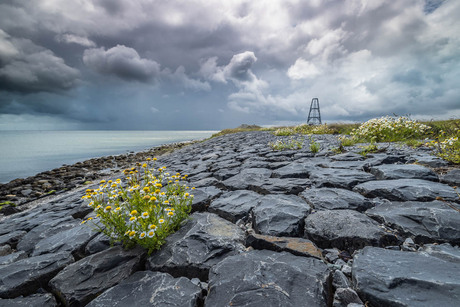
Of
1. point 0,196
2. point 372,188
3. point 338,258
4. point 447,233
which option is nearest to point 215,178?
point 372,188

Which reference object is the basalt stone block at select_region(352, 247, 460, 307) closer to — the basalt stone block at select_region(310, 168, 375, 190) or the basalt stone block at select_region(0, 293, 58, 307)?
the basalt stone block at select_region(310, 168, 375, 190)

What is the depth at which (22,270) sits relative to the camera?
208 centimetres

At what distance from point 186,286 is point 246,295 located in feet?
1.71

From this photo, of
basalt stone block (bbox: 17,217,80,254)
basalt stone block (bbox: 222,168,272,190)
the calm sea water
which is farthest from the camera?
the calm sea water

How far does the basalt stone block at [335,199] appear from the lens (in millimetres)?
2553

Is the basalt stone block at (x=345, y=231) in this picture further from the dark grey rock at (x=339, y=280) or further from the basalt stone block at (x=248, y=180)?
the basalt stone block at (x=248, y=180)

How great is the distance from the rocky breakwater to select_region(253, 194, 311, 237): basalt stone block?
0.01 metres

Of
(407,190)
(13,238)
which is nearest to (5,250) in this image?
(13,238)

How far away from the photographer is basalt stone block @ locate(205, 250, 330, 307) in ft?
4.53

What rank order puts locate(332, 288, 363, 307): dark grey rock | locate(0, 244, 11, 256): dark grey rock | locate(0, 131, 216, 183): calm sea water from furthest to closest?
locate(0, 131, 216, 183): calm sea water
locate(0, 244, 11, 256): dark grey rock
locate(332, 288, 363, 307): dark grey rock

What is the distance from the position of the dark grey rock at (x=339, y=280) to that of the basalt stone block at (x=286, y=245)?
186 millimetres

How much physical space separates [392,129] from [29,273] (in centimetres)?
976

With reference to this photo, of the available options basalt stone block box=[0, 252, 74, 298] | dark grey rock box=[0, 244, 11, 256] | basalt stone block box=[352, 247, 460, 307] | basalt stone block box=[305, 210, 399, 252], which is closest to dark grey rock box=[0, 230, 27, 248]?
dark grey rock box=[0, 244, 11, 256]

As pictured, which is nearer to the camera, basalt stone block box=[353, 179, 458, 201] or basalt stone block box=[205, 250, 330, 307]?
basalt stone block box=[205, 250, 330, 307]
